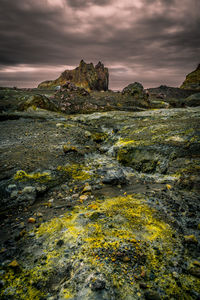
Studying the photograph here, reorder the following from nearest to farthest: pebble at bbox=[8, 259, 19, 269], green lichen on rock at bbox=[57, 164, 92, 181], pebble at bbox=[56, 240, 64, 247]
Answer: pebble at bbox=[8, 259, 19, 269] → pebble at bbox=[56, 240, 64, 247] → green lichen on rock at bbox=[57, 164, 92, 181]

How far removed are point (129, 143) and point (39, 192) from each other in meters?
5.01

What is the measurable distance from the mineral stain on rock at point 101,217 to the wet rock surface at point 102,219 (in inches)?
0.6

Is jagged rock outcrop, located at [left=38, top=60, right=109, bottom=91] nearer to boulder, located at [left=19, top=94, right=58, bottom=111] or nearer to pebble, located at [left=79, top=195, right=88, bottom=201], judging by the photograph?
boulder, located at [left=19, top=94, right=58, bottom=111]

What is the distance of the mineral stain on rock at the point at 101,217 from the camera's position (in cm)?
222

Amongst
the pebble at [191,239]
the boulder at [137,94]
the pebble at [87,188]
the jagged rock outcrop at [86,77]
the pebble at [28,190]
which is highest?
the jagged rock outcrop at [86,77]

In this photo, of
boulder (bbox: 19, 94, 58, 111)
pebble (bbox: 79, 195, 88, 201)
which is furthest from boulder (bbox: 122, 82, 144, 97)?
pebble (bbox: 79, 195, 88, 201)

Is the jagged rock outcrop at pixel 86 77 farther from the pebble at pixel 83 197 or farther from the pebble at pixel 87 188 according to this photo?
the pebble at pixel 83 197

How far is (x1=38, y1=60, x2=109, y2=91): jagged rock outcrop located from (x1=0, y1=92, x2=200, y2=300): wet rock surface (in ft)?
261

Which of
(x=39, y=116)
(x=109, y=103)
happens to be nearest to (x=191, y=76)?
(x=109, y=103)

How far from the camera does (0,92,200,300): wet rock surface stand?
87.2 inches

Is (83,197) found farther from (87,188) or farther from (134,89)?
(134,89)

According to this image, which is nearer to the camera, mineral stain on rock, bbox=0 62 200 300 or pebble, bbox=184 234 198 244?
mineral stain on rock, bbox=0 62 200 300

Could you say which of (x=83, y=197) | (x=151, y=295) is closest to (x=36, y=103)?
(x=83, y=197)

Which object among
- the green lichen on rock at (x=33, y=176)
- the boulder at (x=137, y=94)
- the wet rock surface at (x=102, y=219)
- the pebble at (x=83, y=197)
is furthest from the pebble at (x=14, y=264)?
the boulder at (x=137, y=94)
